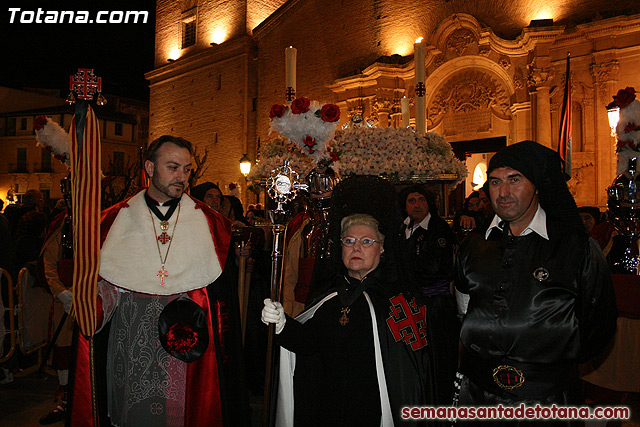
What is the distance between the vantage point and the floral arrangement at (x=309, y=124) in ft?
12.7

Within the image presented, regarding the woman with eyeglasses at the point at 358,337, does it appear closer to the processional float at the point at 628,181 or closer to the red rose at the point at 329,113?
the red rose at the point at 329,113

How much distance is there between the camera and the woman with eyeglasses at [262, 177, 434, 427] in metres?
2.48

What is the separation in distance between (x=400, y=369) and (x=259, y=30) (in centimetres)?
1969

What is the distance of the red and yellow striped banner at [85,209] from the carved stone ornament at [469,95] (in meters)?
11.3

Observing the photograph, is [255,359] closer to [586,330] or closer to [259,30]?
[586,330]

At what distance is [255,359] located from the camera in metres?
5.27

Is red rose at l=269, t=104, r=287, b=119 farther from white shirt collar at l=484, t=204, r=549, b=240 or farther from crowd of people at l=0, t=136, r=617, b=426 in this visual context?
white shirt collar at l=484, t=204, r=549, b=240

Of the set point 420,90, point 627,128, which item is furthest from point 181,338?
point 420,90

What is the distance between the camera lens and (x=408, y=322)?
2531 millimetres

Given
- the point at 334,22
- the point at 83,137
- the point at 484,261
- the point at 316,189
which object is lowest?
the point at 484,261

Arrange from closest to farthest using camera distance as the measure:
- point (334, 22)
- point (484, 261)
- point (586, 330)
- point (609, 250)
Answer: point (586, 330)
point (484, 261)
point (609, 250)
point (334, 22)

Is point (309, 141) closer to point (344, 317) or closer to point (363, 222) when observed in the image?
point (363, 222)

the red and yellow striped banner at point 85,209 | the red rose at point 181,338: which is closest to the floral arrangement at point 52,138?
the red and yellow striped banner at point 85,209

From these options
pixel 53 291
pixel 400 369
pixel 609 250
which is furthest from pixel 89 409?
pixel 609 250
